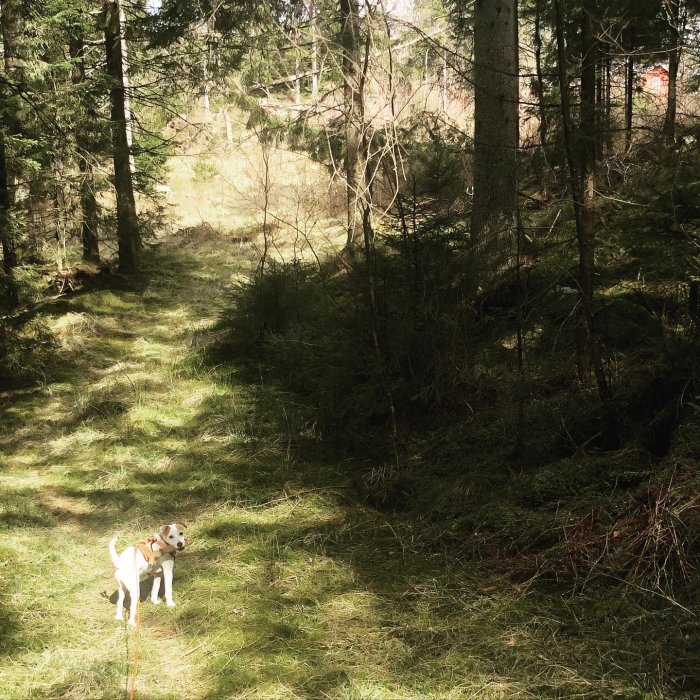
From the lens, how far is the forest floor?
312cm

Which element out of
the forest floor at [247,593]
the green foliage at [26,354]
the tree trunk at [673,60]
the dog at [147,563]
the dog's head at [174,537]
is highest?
the tree trunk at [673,60]

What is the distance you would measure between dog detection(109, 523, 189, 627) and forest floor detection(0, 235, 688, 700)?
0.11 meters

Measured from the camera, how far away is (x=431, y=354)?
247 inches

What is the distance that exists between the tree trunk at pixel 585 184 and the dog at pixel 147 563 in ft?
10.6

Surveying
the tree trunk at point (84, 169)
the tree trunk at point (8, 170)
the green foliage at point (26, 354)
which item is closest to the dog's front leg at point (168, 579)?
the green foliage at point (26, 354)

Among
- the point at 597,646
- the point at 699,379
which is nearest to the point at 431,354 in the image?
the point at 699,379

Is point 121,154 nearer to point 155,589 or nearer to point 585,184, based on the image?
point 585,184

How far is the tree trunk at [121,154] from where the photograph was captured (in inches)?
557

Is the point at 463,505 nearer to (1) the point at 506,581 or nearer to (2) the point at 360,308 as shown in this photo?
(1) the point at 506,581

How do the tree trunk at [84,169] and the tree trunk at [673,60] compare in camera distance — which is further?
the tree trunk at [84,169]

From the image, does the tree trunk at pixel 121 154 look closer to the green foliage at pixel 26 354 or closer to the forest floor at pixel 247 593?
the green foliage at pixel 26 354

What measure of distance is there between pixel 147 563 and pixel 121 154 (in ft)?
39.0

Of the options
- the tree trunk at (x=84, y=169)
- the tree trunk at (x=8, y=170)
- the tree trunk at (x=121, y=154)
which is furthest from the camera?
the tree trunk at (x=121, y=154)

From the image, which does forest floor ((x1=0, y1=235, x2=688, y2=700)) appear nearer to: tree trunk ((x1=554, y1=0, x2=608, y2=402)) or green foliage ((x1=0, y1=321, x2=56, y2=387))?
green foliage ((x1=0, y1=321, x2=56, y2=387))
